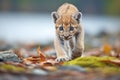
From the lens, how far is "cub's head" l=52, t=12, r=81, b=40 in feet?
33.0

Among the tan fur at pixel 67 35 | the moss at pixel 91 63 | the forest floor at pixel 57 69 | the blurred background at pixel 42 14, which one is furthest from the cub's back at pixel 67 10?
the blurred background at pixel 42 14

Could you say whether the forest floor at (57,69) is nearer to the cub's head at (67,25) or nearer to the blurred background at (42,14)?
the cub's head at (67,25)

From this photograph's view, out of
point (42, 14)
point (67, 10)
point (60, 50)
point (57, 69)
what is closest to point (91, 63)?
point (57, 69)

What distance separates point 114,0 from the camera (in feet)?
113

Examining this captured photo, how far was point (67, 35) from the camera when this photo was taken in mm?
10016

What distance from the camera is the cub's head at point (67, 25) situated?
10062 millimetres

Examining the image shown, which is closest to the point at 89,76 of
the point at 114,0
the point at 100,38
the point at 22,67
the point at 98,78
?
the point at 98,78

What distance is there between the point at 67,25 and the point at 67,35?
0.58ft

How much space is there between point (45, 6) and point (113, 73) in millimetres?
29150

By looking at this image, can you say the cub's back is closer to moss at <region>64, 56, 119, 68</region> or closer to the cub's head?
the cub's head

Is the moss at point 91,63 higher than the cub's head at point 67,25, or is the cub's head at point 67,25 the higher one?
the cub's head at point 67,25

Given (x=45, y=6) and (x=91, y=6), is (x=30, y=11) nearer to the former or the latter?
(x=45, y=6)

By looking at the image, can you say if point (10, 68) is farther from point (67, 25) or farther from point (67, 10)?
point (67, 10)

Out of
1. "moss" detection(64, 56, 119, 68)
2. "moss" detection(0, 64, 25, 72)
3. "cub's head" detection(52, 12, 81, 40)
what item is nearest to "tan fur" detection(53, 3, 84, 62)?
"cub's head" detection(52, 12, 81, 40)
